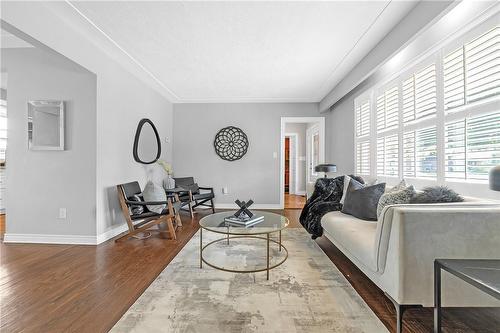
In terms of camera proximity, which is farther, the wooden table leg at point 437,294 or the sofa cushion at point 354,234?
the sofa cushion at point 354,234

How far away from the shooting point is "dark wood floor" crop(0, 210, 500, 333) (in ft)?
4.64

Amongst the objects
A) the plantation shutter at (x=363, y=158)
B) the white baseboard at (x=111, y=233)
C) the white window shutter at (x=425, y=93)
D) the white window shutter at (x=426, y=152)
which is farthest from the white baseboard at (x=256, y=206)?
the white window shutter at (x=425, y=93)

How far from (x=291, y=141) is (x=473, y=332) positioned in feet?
21.9

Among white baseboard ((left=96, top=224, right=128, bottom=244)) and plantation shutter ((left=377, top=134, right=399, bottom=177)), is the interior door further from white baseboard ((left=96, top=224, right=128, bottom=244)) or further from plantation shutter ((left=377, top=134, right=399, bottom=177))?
white baseboard ((left=96, top=224, right=128, bottom=244))

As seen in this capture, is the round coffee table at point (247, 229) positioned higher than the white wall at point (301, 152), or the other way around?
the white wall at point (301, 152)

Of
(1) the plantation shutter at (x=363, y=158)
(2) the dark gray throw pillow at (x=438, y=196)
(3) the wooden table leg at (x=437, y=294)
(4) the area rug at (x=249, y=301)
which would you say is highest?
(1) the plantation shutter at (x=363, y=158)

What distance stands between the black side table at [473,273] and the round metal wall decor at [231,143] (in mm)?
4098

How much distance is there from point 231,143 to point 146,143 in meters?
1.76

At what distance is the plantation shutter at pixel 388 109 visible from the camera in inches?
113

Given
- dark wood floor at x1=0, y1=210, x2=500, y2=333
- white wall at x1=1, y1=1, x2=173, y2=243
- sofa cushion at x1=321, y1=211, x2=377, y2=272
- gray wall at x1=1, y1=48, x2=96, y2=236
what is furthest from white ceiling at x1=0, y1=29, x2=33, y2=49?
sofa cushion at x1=321, y1=211, x2=377, y2=272

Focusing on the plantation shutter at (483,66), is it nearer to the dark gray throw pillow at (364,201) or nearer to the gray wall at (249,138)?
the dark gray throw pillow at (364,201)

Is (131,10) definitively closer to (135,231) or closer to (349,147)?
(135,231)

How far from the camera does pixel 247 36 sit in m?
2.48

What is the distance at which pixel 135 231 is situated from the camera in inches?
114
